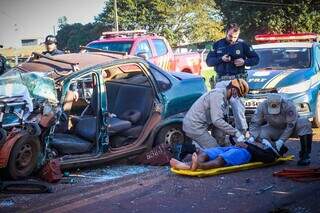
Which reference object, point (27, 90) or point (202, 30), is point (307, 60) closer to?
point (27, 90)

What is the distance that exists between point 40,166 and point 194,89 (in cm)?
285

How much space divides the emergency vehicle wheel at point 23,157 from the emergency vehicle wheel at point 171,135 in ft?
6.39

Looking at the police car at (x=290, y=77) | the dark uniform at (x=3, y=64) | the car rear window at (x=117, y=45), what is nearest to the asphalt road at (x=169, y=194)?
the police car at (x=290, y=77)

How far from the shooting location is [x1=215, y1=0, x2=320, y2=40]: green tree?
28969mm

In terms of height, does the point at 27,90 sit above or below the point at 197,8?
below

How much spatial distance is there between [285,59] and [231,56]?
2.60 m

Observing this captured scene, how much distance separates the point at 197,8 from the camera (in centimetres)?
5297

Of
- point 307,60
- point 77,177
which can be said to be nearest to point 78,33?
point 307,60

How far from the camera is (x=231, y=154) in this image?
259 inches

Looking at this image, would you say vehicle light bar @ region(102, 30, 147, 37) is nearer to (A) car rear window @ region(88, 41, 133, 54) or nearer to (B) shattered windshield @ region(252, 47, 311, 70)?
(A) car rear window @ region(88, 41, 133, 54)

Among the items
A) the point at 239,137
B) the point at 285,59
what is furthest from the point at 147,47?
the point at 239,137

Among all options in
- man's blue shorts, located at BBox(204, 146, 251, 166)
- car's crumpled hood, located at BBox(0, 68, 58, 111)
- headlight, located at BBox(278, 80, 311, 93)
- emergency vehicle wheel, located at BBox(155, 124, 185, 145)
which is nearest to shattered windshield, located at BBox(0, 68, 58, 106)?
car's crumpled hood, located at BBox(0, 68, 58, 111)

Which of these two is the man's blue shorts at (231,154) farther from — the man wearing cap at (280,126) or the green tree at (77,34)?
the green tree at (77,34)

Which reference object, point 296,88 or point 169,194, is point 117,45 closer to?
point 296,88
